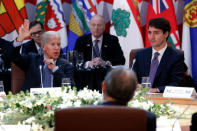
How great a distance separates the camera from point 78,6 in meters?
8.06

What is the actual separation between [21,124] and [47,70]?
7.00 ft

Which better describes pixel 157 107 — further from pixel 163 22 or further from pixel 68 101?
pixel 163 22

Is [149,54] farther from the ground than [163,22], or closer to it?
closer to it

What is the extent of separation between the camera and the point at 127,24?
294 inches

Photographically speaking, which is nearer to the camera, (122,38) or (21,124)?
(21,124)

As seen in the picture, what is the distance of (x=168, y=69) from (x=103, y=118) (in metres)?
3.21

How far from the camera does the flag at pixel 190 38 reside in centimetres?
715

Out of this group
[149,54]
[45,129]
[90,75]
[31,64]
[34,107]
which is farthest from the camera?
[90,75]

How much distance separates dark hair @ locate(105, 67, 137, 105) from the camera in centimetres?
198

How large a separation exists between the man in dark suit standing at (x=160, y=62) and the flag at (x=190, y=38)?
2057mm

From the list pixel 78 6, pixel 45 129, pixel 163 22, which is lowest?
pixel 45 129

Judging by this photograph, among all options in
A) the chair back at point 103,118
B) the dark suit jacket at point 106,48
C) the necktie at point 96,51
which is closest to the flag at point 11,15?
the dark suit jacket at point 106,48

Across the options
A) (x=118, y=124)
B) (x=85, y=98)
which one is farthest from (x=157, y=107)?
(x=118, y=124)

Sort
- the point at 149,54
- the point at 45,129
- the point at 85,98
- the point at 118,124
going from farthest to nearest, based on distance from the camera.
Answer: the point at 149,54
the point at 85,98
the point at 45,129
the point at 118,124
